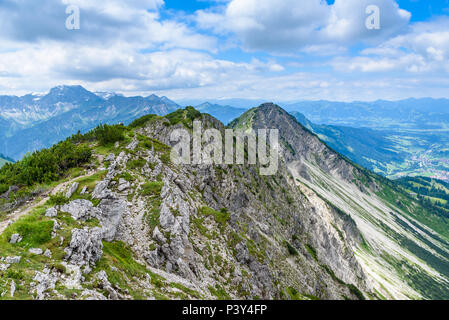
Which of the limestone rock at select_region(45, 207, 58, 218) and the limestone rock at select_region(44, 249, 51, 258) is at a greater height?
the limestone rock at select_region(45, 207, 58, 218)

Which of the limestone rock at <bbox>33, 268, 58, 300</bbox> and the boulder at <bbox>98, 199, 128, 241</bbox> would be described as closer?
the limestone rock at <bbox>33, 268, 58, 300</bbox>

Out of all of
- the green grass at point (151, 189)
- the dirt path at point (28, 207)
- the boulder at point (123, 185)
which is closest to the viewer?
the dirt path at point (28, 207)

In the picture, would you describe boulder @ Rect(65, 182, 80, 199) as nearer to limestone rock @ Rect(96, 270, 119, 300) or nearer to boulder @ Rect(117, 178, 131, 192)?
boulder @ Rect(117, 178, 131, 192)

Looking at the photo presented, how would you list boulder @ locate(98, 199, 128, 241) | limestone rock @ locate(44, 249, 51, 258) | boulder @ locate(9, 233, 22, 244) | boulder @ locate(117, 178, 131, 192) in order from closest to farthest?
limestone rock @ locate(44, 249, 51, 258)
boulder @ locate(9, 233, 22, 244)
boulder @ locate(98, 199, 128, 241)
boulder @ locate(117, 178, 131, 192)

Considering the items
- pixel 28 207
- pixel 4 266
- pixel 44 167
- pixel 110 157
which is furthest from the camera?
pixel 110 157

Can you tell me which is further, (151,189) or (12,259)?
(151,189)

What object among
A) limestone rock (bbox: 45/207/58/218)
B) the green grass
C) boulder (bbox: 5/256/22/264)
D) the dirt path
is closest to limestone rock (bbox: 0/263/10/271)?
boulder (bbox: 5/256/22/264)

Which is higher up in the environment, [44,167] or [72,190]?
[44,167]

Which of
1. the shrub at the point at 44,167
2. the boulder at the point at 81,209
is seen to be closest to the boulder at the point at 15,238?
the boulder at the point at 81,209

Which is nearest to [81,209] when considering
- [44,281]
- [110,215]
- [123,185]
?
[110,215]

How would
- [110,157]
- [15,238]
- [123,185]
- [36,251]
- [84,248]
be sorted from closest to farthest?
[36,251]
[15,238]
[84,248]
[123,185]
[110,157]

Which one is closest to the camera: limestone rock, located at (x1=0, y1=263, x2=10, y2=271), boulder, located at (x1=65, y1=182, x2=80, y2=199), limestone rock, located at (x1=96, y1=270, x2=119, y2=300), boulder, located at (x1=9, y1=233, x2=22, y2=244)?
limestone rock, located at (x1=0, y1=263, x2=10, y2=271)

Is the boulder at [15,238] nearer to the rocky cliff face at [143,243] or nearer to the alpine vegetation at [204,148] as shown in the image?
the rocky cliff face at [143,243]

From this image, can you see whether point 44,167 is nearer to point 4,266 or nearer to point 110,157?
point 110,157
